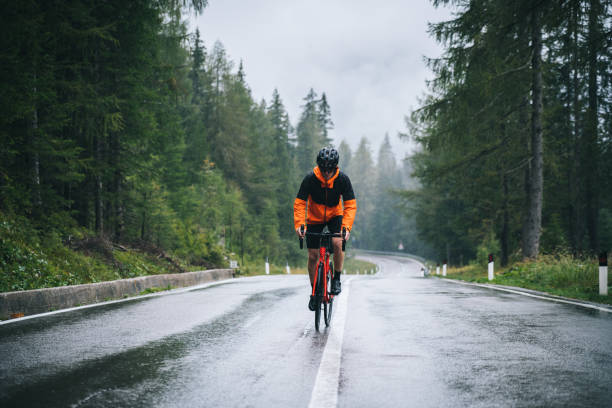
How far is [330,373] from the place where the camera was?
4184 mm

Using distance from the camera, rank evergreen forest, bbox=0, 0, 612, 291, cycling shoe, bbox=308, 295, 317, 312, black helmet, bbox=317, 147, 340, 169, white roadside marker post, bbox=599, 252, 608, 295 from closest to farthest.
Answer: black helmet, bbox=317, 147, 340, 169 → cycling shoe, bbox=308, 295, 317, 312 → white roadside marker post, bbox=599, 252, 608, 295 → evergreen forest, bbox=0, 0, 612, 291

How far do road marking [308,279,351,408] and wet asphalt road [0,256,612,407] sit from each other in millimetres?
57

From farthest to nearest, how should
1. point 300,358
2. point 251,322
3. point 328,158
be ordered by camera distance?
point 251,322, point 328,158, point 300,358

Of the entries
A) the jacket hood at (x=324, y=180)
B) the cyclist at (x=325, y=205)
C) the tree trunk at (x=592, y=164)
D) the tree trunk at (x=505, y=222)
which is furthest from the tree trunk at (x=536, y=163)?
the jacket hood at (x=324, y=180)

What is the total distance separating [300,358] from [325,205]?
2.40m

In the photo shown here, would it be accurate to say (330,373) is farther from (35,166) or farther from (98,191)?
(98,191)

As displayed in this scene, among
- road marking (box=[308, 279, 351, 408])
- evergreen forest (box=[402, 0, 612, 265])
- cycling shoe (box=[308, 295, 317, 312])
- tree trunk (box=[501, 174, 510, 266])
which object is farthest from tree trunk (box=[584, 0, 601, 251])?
road marking (box=[308, 279, 351, 408])

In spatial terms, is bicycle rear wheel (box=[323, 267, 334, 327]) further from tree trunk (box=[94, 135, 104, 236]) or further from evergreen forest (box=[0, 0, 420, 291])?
tree trunk (box=[94, 135, 104, 236])

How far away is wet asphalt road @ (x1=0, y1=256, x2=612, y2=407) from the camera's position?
141 inches

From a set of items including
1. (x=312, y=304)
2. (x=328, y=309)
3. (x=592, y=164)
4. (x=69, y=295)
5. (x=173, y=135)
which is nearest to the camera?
(x=312, y=304)

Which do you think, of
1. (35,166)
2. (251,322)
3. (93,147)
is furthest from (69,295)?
(93,147)

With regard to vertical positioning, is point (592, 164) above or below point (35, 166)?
above

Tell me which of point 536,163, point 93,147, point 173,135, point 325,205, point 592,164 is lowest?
point 325,205

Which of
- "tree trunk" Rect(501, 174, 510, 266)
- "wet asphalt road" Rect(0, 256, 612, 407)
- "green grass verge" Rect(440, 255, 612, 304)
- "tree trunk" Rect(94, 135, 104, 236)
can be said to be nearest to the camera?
"wet asphalt road" Rect(0, 256, 612, 407)
